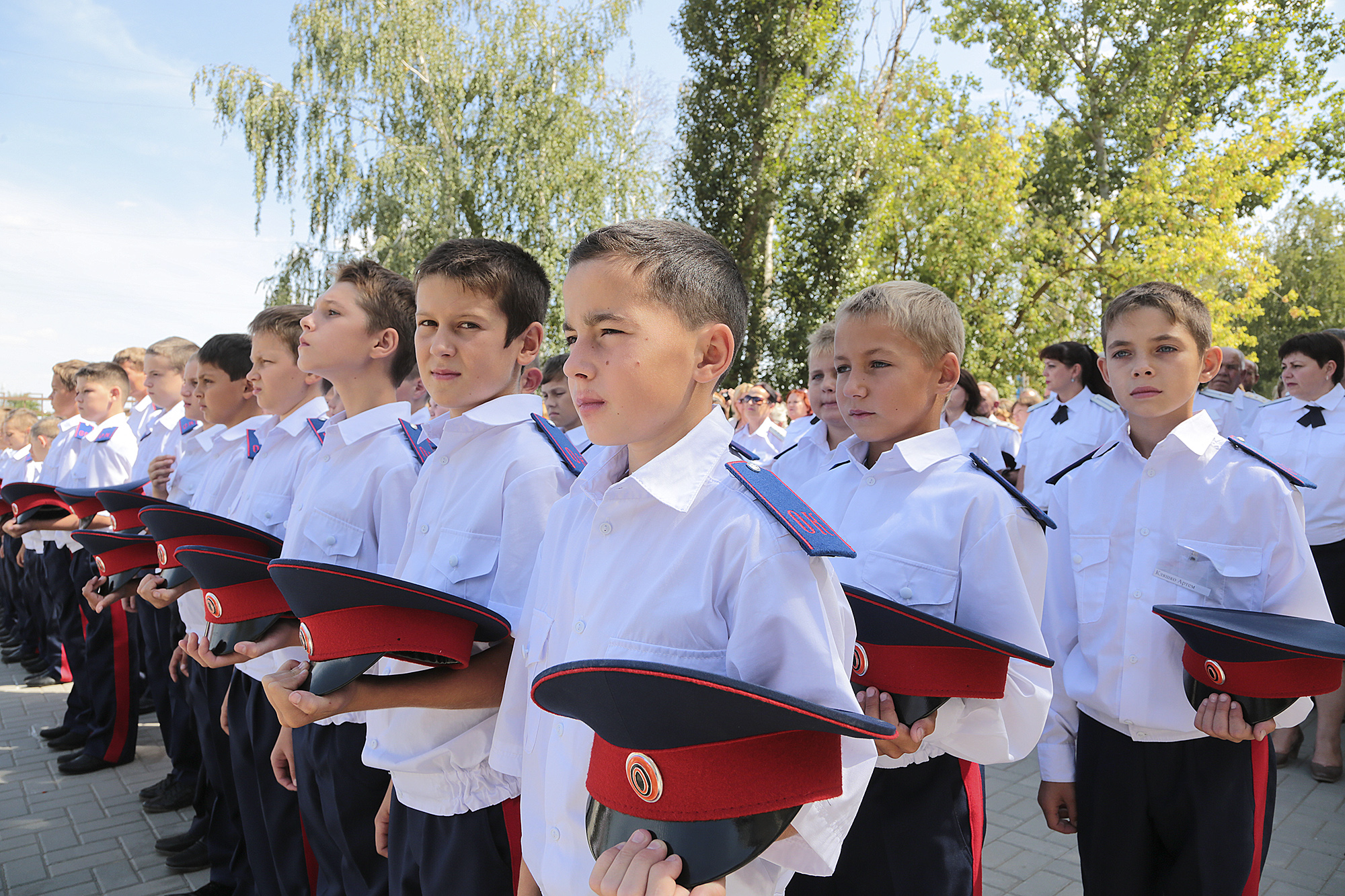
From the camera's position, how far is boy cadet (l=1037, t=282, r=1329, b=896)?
2.18 metres

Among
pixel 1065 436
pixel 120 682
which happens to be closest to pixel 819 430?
pixel 1065 436

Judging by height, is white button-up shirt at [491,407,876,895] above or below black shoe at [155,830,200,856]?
above

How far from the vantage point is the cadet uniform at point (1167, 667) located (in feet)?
7.14

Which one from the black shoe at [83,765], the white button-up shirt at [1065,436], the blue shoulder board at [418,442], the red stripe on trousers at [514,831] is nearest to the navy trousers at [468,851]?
the red stripe on trousers at [514,831]

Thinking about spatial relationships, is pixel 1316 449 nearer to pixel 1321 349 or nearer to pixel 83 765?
pixel 1321 349

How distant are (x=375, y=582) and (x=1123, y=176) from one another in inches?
987

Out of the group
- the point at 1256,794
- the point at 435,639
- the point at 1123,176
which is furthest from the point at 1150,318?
the point at 1123,176

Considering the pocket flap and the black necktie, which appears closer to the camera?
the pocket flap

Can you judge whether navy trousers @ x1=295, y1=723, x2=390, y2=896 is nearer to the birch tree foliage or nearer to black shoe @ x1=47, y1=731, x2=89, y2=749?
black shoe @ x1=47, y1=731, x2=89, y2=749

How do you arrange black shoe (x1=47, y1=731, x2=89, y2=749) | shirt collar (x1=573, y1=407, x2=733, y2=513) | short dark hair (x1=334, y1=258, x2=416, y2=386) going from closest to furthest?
shirt collar (x1=573, y1=407, x2=733, y2=513), short dark hair (x1=334, y1=258, x2=416, y2=386), black shoe (x1=47, y1=731, x2=89, y2=749)

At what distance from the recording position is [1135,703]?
2199 millimetres

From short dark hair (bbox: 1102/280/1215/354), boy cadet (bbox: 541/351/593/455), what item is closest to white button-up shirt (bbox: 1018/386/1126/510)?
boy cadet (bbox: 541/351/593/455)

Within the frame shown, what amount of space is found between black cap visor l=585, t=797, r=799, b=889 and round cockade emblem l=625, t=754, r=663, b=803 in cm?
3

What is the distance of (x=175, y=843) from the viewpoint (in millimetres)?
3977
